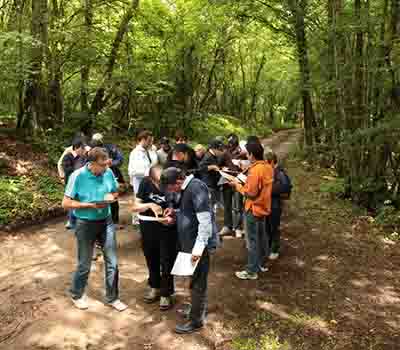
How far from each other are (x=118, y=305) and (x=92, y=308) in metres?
0.34

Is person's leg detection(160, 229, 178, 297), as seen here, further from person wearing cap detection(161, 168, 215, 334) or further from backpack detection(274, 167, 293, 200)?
backpack detection(274, 167, 293, 200)

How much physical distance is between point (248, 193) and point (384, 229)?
4944mm

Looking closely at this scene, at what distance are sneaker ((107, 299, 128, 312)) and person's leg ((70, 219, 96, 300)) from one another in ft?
1.47

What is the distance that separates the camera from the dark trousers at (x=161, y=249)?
5.02 metres

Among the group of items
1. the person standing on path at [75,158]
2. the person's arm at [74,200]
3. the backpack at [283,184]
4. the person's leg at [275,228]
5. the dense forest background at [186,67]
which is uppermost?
the dense forest background at [186,67]

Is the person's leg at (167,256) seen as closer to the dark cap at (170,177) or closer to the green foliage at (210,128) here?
the dark cap at (170,177)

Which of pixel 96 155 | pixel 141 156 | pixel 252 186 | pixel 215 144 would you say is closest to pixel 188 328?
pixel 252 186

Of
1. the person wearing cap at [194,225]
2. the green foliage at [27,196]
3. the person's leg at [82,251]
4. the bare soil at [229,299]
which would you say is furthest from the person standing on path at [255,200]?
the green foliage at [27,196]

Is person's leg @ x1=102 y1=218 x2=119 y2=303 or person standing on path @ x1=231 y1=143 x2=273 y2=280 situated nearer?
person's leg @ x1=102 y1=218 x2=119 y2=303

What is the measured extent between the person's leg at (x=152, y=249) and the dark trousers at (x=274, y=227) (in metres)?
2.51

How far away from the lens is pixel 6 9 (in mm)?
14969

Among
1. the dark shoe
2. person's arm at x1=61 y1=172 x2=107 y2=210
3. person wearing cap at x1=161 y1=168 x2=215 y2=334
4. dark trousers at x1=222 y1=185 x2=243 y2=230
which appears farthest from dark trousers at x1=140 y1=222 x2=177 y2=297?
dark trousers at x1=222 y1=185 x2=243 y2=230

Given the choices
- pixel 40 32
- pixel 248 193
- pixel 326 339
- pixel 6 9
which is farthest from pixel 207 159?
pixel 6 9

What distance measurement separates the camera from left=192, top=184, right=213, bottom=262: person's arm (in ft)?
14.1
